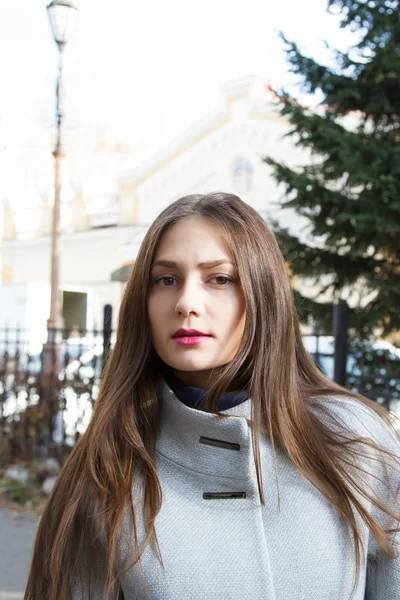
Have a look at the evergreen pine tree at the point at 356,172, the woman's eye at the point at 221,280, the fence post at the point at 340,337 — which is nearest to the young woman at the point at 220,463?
the woman's eye at the point at 221,280

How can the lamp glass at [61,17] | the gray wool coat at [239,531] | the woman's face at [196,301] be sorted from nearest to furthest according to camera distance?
the gray wool coat at [239,531] < the woman's face at [196,301] < the lamp glass at [61,17]

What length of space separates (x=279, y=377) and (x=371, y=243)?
393 cm

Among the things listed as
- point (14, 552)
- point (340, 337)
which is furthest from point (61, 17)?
point (14, 552)

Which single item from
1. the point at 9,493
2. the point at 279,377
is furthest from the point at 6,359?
the point at 279,377

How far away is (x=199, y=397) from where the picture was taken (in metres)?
1.55

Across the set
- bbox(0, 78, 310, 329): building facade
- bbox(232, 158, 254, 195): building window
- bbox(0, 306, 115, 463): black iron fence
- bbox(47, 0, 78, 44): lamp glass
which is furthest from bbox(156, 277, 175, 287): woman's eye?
bbox(232, 158, 254, 195): building window

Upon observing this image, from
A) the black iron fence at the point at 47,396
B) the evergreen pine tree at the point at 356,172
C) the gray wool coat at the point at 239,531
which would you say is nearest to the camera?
the gray wool coat at the point at 239,531

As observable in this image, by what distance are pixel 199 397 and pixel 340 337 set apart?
3.16m

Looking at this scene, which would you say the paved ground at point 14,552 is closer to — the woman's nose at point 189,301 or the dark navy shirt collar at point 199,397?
the dark navy shirt collar at point 199,397

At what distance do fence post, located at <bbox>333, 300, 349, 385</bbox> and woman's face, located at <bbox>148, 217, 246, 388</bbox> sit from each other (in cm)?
302

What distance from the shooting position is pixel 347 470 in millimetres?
1502

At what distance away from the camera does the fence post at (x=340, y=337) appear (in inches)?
177

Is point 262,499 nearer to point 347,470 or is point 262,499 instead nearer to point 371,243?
point 347,470

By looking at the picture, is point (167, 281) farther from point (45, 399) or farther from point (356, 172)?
point (45, 399)
